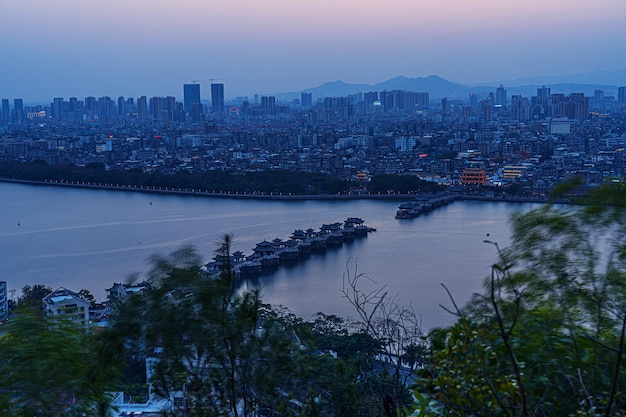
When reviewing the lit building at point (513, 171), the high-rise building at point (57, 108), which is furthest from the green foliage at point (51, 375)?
the high-rise building at point (57, 108)

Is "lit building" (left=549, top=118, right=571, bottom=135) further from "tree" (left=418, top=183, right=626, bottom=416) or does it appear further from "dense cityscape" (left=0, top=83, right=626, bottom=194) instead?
"tree" (left=418, top=183, right=626, bottom=416)

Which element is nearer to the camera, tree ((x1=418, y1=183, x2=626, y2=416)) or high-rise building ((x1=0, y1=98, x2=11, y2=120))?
tree ((x1=418, y1=183, x2=626, y2=416))

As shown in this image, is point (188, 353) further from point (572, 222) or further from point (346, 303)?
point (346, 303)

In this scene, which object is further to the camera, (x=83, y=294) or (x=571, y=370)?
(x=83, y=294)

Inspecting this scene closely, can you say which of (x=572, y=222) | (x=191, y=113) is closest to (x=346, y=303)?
(x=572, y=222)

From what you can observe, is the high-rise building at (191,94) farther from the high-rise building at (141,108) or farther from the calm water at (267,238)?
the calm water at (267,238)

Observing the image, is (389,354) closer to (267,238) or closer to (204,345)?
(204,345)

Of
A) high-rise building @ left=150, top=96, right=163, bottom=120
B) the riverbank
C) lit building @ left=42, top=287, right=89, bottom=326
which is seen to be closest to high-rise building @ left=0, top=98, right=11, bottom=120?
high-rise building @ left=150, top=96, right=163, bottom=120

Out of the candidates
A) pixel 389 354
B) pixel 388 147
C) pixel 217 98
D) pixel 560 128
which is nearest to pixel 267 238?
pixel 389 354
